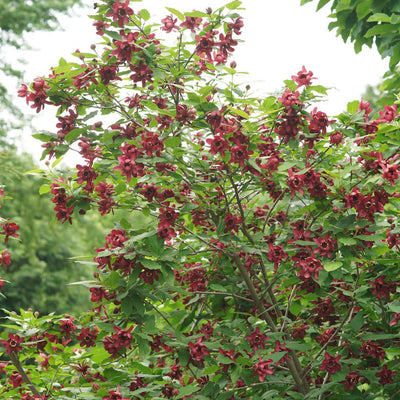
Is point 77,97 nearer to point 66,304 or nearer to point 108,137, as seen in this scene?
point 108,137

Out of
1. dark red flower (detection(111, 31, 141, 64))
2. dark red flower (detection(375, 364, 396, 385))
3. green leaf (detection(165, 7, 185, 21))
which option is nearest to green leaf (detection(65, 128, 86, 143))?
dark red flower (detection(111, 31, 141, 64))

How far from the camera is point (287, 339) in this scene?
8.87 feet

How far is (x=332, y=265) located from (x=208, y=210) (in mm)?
703

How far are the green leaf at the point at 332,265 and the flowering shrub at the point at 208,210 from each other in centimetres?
4

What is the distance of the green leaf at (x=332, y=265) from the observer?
6.86ft

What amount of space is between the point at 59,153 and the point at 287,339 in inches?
57.7

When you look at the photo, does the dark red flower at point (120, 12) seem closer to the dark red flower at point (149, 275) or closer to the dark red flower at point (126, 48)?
the dark red flower at point (126, 48)

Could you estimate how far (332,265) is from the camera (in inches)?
83.4

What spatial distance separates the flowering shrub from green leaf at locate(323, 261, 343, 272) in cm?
4

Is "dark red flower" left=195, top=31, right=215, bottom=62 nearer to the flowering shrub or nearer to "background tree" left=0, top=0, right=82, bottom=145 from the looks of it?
the flowering shrub

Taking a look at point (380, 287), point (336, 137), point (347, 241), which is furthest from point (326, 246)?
point (336, 137)

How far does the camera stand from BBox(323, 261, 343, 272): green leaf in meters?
2.09

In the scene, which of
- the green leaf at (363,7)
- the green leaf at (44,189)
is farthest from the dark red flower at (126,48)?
the green leaf at (363,7)

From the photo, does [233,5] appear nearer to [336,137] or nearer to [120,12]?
[120,12]
